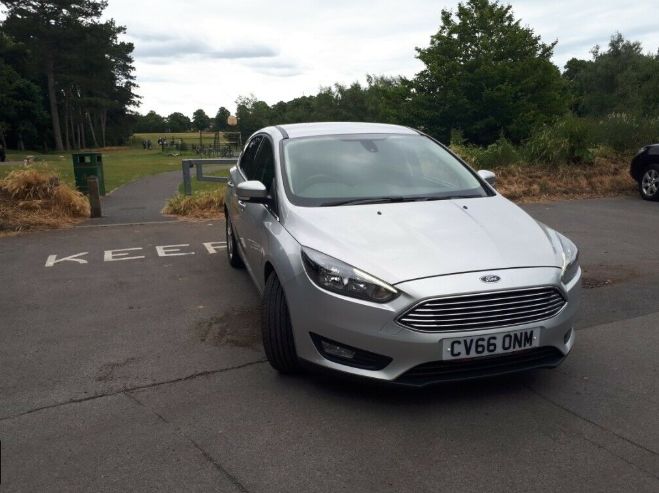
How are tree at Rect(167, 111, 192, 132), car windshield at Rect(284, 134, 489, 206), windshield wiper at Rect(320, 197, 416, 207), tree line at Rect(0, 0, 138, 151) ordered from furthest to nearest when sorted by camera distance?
1. tree at Rect(167, 111, 192, 132)
2. tree line at Rect(0, 0, 138, 151)
3. car windshield at Rect(284, 134, 489, 206)
4. windshield wiper at Rect(320, 197, 416, 207)

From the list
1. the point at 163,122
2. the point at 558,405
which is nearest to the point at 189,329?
the point at 558,405

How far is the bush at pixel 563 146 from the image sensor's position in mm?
14289

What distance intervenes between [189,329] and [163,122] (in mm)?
132058

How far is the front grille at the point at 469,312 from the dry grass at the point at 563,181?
9.63 metres

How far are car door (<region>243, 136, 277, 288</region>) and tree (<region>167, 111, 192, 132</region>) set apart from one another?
12672 cm

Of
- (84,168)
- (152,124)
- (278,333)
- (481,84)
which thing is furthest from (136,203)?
(152,124)

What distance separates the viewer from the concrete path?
10.8 metres

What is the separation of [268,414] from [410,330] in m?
0.97

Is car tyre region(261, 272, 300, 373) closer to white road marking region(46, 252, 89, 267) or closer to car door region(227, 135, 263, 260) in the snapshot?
car door region(227, 135, 263, 260)

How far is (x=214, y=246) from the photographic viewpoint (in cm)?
835

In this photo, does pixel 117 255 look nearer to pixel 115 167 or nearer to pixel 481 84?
pixel 115 167

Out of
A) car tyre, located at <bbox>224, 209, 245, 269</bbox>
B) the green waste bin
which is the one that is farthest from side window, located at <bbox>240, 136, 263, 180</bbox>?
the green waste bin

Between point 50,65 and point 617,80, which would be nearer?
point 50,65

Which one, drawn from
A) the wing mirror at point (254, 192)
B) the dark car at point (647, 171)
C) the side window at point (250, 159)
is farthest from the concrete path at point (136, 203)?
the dark car at point (647, 171)
